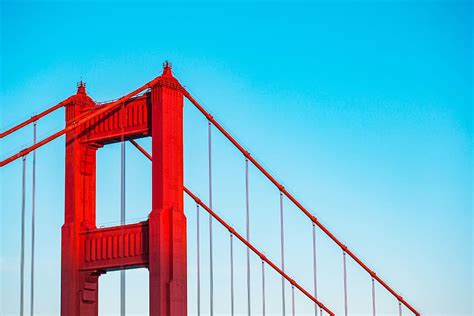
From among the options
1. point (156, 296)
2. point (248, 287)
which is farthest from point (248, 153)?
point (156, 296)

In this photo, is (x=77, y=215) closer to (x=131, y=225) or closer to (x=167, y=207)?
(x=131, y=225)

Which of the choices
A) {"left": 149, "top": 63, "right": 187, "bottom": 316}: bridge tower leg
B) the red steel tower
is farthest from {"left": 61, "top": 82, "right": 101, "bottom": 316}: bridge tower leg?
{"left": 149, "top": 63, "right": 187, "bottom": 316}: bridge tower leg

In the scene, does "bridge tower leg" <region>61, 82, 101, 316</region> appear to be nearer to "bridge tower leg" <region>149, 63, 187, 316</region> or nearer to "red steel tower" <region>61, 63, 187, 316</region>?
"red steel tower" <region>61, 63, 187, 316</region>

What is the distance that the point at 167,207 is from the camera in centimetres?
5512

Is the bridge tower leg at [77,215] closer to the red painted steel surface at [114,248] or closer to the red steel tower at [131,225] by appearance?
the red steel tower at [131,225]

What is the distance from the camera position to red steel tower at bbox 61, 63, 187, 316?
54.6 m

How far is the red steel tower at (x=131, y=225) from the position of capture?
54.6 m

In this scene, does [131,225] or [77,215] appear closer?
[131,225]

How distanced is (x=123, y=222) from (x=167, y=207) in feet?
9.43

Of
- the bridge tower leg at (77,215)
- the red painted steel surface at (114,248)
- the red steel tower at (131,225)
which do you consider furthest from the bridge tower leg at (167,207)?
the bridge tower leg at (77,215)

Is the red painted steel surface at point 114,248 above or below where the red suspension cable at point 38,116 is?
below

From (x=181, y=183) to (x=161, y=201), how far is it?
1.29 meters

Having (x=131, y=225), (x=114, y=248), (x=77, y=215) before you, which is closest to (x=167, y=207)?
(x=131, y=225)

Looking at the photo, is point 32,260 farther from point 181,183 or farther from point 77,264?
point 181,183
